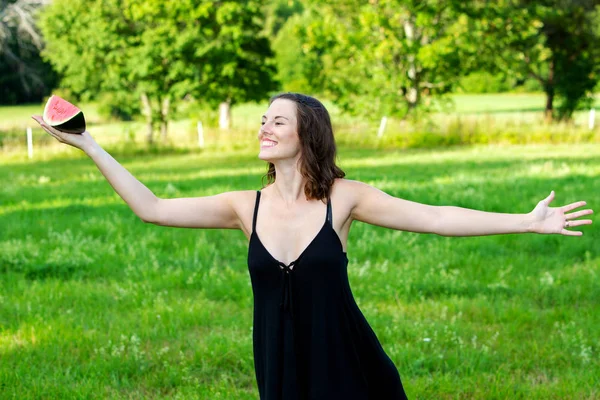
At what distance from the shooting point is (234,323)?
7.54 metres

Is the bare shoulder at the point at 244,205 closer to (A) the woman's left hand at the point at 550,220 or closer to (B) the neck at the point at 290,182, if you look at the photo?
(B) the neck at the point at 290,182

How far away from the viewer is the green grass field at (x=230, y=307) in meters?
6.15

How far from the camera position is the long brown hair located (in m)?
4.20

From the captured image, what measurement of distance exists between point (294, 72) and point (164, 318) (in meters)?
85.6

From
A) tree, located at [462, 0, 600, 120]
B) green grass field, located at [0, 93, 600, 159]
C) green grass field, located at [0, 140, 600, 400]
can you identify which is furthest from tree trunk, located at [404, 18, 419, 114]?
green grass field, located at [0, 140, 600, 400]

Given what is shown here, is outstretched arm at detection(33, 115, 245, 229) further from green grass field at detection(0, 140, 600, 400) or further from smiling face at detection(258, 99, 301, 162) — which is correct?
green grass field at detection(0, 140, 600, 400)

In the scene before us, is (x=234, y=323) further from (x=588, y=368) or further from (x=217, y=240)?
(x=217, y=240)

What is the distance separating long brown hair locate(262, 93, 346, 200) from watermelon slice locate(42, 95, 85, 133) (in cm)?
98

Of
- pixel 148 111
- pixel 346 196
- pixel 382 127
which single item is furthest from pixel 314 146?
pixel 148 111

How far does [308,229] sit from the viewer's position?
411 centimetres

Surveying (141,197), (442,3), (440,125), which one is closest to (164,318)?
(141,197)

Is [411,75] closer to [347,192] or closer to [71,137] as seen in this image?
[347,192]

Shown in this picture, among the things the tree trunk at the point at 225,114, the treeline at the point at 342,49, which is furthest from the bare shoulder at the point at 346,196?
the tree trunk at the point at 225,114

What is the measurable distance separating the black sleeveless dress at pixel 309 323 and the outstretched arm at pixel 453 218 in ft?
0.86
